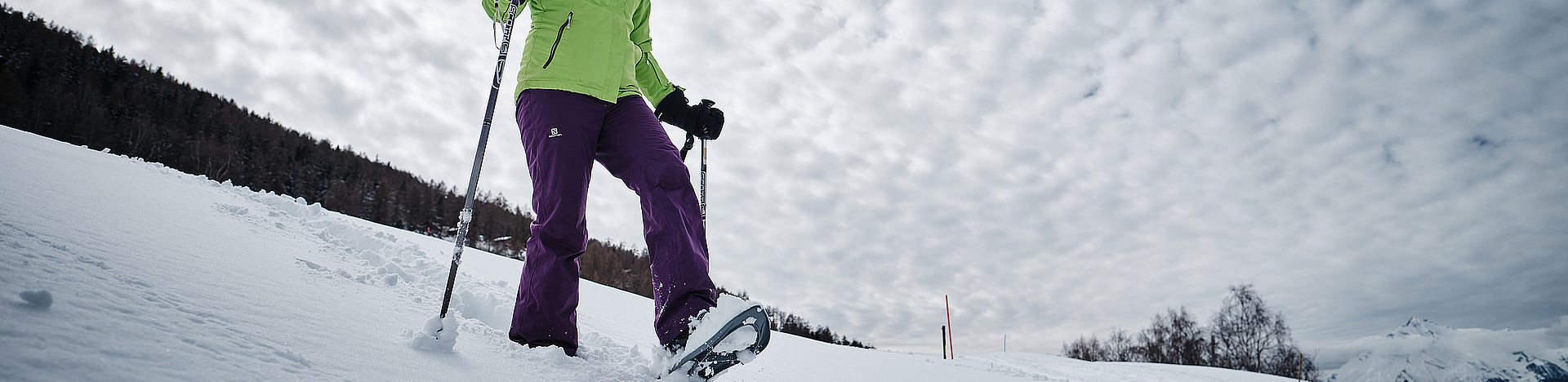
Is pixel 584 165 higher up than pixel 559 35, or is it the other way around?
pixel 559 35

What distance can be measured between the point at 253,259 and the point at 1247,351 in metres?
39.6

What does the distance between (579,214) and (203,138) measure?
74.0 metres

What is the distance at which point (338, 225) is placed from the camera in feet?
12.3

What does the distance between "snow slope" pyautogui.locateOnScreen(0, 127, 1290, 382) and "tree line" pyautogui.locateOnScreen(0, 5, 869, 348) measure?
1420 inches

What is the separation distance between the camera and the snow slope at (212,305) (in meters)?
0.77

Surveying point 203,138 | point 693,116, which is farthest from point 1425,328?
point 203,138

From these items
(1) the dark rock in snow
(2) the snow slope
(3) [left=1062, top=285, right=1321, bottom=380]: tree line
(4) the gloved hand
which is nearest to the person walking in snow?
(2) the snow slope

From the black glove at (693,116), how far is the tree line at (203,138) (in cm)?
3634

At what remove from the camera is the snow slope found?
2.53 ft

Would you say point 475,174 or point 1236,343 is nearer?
point 475,174

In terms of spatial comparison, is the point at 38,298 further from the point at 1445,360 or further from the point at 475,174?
the point at 1445,360

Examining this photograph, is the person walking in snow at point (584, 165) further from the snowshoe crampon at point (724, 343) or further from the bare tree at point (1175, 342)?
the bare tree at point (1175, 342)

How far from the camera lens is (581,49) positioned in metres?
1.81

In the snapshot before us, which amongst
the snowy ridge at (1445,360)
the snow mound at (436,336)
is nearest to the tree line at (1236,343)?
the snow mound at (436,336)
